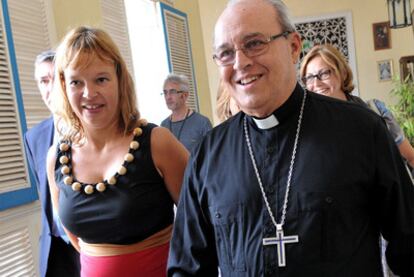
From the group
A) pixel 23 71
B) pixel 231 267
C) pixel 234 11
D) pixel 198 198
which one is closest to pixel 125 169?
pixel 198 198

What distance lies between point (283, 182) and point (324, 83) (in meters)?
1.49

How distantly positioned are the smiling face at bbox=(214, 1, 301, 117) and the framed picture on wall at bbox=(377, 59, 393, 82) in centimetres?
708

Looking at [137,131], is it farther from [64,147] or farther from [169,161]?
[64,147]

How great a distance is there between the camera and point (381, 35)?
777 cm

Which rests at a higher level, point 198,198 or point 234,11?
point 234,11

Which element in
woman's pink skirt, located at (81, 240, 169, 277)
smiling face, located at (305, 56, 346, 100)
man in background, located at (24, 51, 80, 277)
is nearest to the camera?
woman's pink skirt, located at (81, 240, 169, 277)

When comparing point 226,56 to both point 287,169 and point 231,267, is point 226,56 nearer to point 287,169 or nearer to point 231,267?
point 287,169

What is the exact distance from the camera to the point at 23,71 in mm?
2887

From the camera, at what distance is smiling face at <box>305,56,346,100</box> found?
2575mm

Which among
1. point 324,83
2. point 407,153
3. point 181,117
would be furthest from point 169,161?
point 181,117

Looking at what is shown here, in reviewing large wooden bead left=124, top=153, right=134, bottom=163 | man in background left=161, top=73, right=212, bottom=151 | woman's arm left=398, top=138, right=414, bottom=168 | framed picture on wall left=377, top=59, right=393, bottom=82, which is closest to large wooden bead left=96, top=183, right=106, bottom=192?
large wooden bead left=124, top=153, right=134, bottom=163

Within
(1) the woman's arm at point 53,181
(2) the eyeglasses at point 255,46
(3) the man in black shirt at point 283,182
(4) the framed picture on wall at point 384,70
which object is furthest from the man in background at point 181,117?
(4) the framed picture on wall at point 384,70

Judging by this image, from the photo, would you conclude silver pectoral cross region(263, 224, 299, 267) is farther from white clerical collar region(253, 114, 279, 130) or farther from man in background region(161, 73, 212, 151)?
man in background region(161, 73, 212, 151)

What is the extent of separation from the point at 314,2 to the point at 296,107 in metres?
7.18
